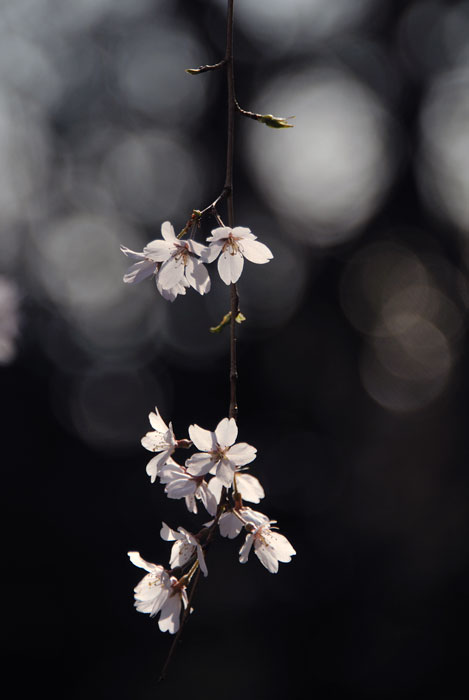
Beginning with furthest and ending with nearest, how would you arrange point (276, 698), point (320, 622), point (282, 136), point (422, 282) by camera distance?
1. point (422, 282)
2. point (282, 136)
3. point (320, 622)
4. point (276, 698)

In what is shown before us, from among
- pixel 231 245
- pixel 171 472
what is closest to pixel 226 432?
pixel 171 472

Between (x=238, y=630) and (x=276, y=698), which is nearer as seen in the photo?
(x=276, y=698)

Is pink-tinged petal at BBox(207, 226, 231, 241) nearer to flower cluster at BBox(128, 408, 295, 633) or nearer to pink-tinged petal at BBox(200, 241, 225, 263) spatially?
pink-tinged petal at BBox(200, 241, 225, 263)

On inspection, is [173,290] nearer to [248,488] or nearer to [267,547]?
[248,488]

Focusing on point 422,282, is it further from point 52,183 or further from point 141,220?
point 52,183

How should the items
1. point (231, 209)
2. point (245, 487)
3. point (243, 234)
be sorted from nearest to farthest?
point (231, 209)
point (245, 487)
point (243, 234)

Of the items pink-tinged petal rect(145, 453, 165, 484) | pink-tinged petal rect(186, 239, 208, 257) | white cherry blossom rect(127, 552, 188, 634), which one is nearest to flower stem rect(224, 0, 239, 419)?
pink-tinged petal rect(186, 239, 208, 257)

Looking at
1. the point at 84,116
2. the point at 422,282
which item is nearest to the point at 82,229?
the point at 84,116
